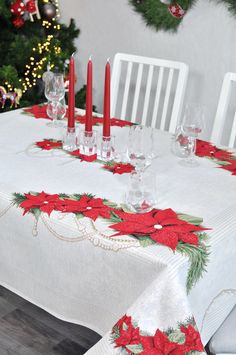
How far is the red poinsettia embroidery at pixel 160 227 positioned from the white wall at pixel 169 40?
5.84ft

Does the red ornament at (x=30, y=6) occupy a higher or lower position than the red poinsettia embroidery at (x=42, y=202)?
higher

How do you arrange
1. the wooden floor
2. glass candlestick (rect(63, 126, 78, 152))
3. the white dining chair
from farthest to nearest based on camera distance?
the wooden floor
glass candlestick (rect(63, 126, 78, 152))
the white dining chair

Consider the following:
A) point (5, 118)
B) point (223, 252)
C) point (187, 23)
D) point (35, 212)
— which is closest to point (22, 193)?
Result: point (35, 212)

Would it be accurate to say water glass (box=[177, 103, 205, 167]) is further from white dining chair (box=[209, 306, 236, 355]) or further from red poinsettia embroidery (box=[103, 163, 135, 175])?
white dining chair (box=[209, 306, 236, 355])

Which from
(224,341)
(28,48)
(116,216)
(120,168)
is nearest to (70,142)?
(120,168)

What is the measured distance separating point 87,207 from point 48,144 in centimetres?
49

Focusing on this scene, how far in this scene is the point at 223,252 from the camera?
3.54ft

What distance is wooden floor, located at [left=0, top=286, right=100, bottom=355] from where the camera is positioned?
1690 millimetres

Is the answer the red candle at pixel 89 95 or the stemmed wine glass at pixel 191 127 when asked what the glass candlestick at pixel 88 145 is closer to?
the red candle at pixel 89 95

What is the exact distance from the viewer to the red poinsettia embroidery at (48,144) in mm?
1563

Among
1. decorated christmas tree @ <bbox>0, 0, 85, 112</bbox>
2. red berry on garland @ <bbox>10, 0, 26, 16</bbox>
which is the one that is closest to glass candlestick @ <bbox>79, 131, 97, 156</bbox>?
decorated christmas tree @ <bbox>0, 0, 85, 112</bbox>

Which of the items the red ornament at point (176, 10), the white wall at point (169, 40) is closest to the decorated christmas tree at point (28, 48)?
the white wall at point (169, 40)

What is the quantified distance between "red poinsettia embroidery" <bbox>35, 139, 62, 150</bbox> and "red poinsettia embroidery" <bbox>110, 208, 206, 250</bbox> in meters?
0.50

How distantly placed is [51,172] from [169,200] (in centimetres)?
35
